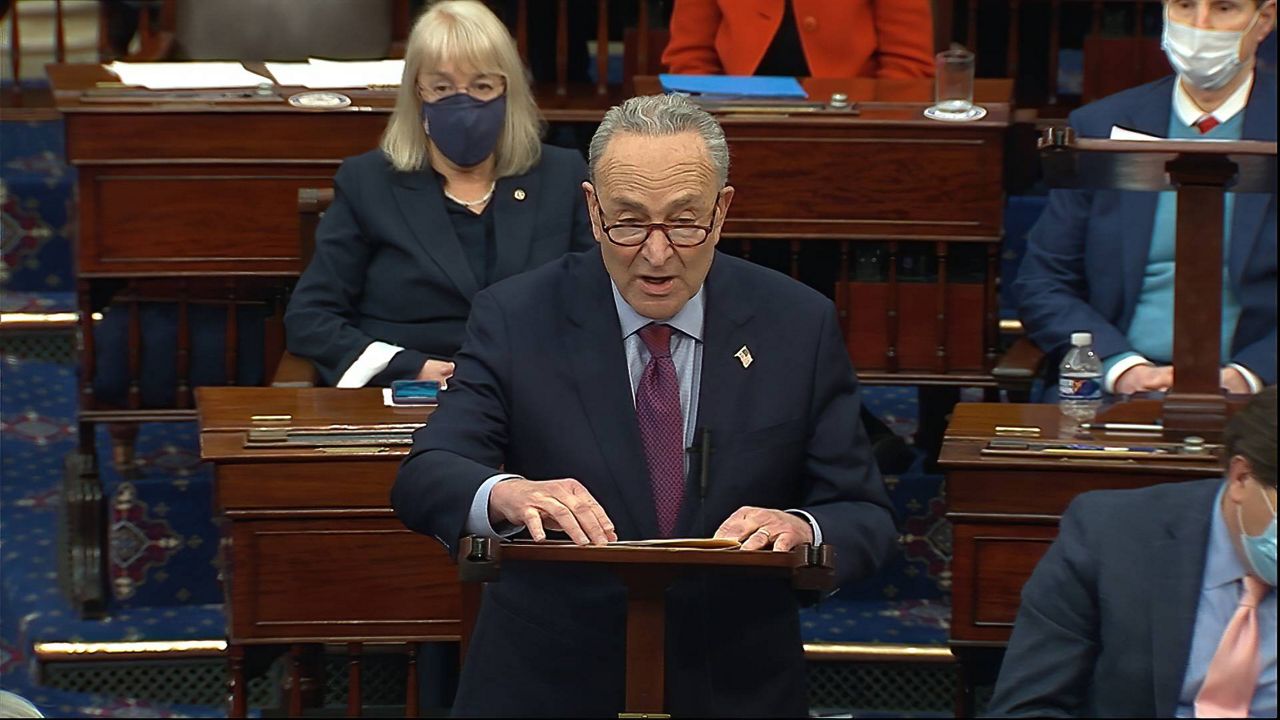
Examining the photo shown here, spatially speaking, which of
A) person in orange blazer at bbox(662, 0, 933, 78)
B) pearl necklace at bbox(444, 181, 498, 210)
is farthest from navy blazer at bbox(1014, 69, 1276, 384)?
pearl necklace at bbox(444, 181, 498, 210)

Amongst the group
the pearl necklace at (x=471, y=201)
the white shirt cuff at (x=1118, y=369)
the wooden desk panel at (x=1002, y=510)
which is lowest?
the wooden desk panel at (x=1002, y=510)

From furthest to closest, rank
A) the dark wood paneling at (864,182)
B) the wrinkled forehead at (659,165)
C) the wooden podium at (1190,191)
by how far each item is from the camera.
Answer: the dark wood paneling at (864,182) → the wooden podium at (1190,191) → the wrinkled forehead at (659,165)

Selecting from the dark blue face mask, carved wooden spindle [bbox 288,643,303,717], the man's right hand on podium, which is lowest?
carved wooden spindle [bbox 288,643,303,717]

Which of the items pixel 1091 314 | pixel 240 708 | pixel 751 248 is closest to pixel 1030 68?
pixel 751 248

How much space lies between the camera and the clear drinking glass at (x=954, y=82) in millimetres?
4441

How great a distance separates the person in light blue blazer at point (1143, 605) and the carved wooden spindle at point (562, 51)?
125 inches

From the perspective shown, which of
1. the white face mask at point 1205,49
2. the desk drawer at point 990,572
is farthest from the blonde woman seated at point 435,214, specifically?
the white face mask at point 1205,49

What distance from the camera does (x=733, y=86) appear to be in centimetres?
457

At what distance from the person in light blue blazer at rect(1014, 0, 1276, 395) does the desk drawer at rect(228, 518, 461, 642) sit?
49.8 inches

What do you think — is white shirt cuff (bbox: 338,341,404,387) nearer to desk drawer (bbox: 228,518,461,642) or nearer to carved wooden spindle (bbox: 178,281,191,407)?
desk drawer (bbox: 228,518,461,642)

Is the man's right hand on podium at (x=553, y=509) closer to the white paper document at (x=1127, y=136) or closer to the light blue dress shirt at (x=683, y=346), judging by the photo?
the light blue dress shirt at (x=683, y=346)

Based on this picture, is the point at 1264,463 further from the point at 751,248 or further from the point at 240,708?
the point at 751,248

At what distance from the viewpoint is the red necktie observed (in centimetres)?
243

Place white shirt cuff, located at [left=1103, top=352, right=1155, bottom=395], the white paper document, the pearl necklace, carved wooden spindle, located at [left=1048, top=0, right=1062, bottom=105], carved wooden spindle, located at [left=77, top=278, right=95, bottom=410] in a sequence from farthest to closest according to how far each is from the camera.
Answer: carved wooden spindle, located at [left=1048, top=0, right=1062, bottom=105]
carved wooden spindle, located at [left=77, top=278, right=95, bottom=410]
the pearl necklace
white shirt cuff, located at [left=1103, top=352, right=1155, bottom=395]
the white paper document
